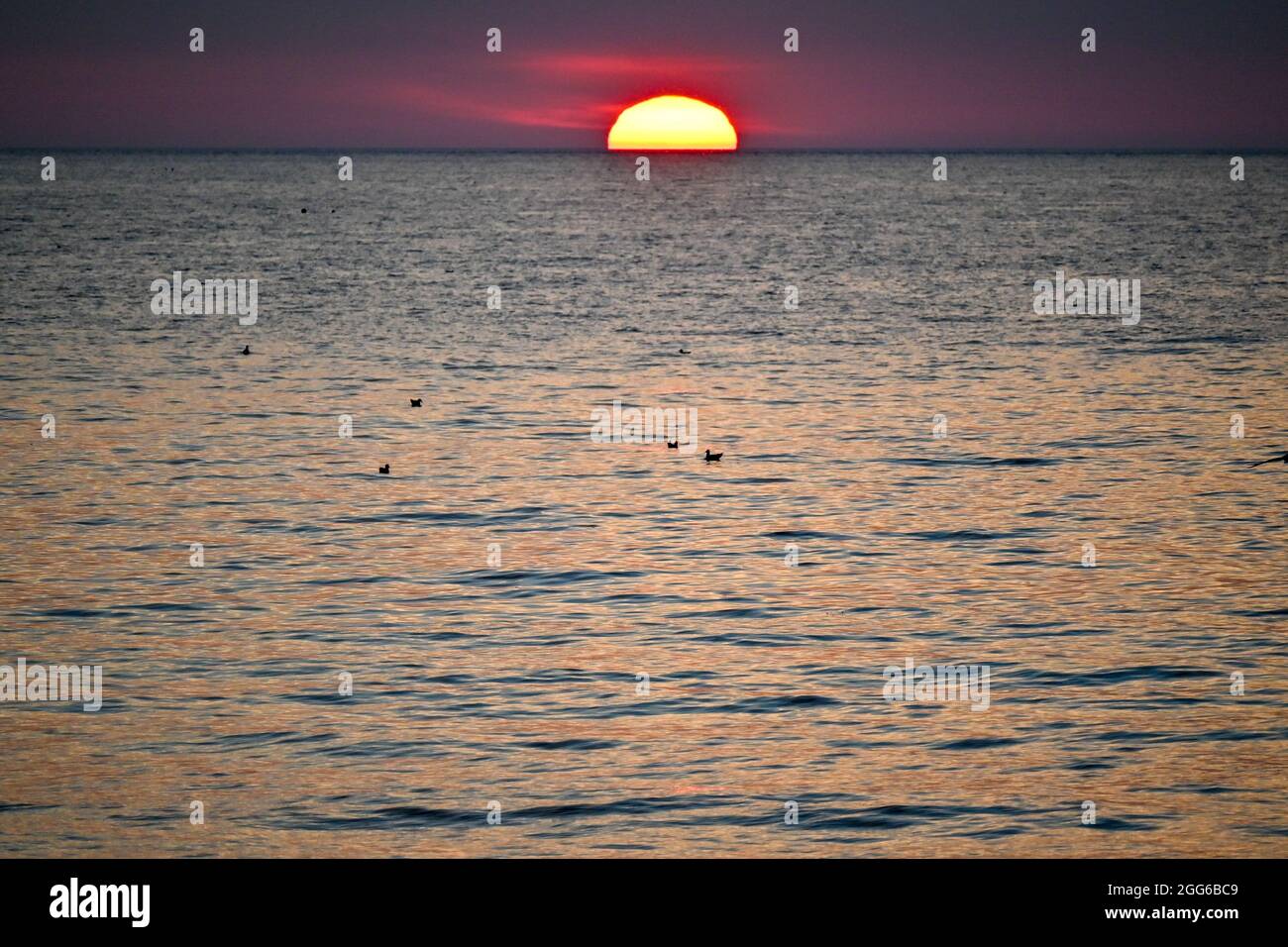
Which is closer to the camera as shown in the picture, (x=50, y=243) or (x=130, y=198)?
(x=50, y=243)

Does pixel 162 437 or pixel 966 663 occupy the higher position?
pixel 162 437

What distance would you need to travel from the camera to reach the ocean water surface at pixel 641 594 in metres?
15.6

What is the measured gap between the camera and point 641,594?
23.3m

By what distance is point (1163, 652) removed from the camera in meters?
20.3

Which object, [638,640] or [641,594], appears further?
[641,594]

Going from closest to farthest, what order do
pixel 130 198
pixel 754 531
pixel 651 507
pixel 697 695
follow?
pixel 697 695, pixel 754 531, pixel 651 507, pixel 130 198

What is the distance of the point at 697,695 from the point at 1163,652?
632 cm

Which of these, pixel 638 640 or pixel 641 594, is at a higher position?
pixel 641 594

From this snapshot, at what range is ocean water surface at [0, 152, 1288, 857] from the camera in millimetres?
15570

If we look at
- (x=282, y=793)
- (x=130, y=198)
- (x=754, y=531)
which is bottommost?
(x=282, y=793)

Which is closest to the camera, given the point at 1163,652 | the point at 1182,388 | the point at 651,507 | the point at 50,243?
the point at 1163,652
